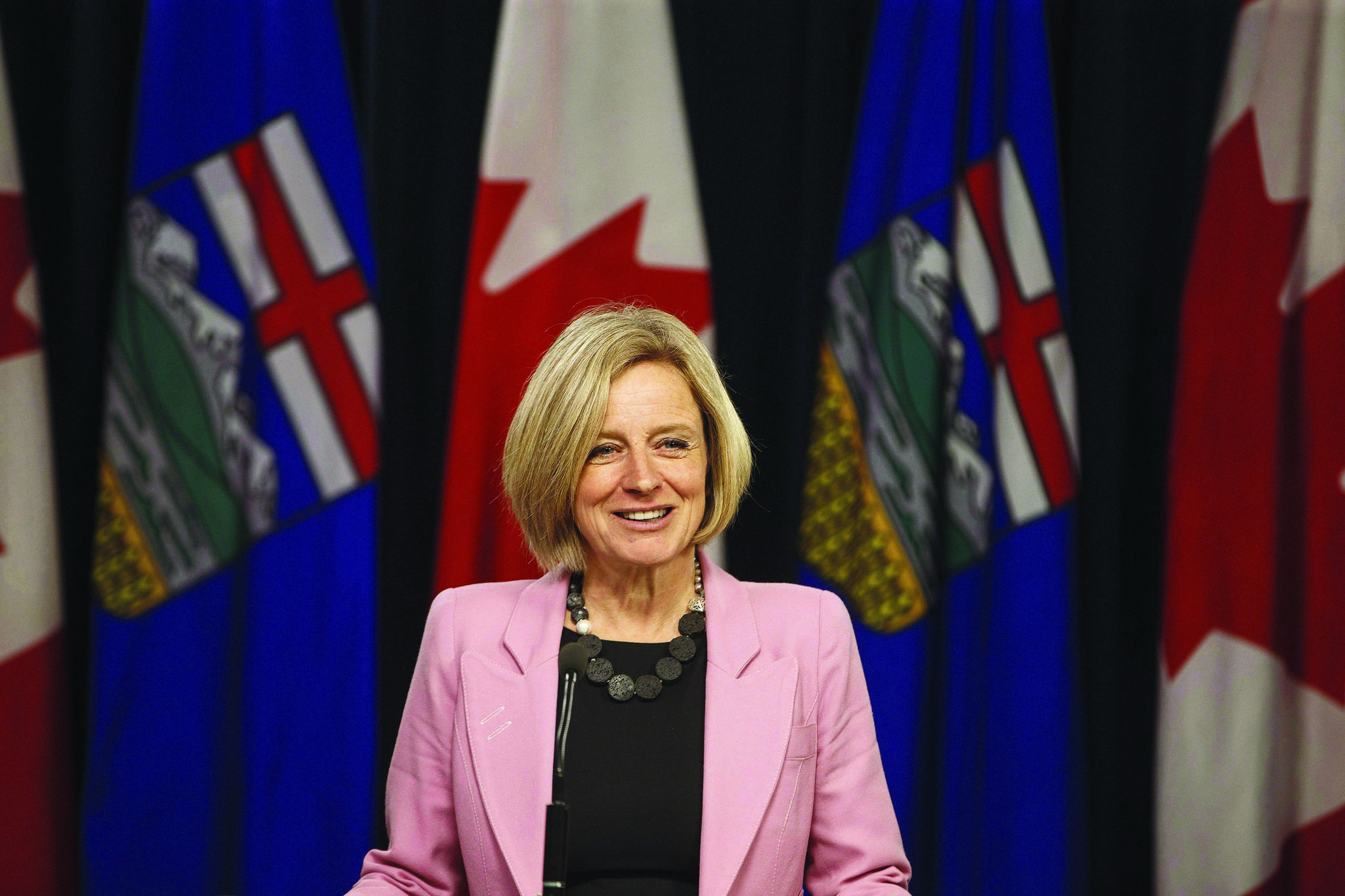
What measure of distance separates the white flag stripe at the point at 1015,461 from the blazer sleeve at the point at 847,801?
1.18 meters

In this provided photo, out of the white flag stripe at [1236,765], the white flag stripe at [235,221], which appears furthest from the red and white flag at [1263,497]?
the white flag stripe at [235,221]

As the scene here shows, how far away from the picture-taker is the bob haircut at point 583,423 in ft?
4.86

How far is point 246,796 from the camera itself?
2.41 meters

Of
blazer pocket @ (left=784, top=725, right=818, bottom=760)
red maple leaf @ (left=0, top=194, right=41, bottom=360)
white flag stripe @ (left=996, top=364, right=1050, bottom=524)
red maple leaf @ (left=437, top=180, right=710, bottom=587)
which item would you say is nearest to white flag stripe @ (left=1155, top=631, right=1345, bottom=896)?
white flag stripe @ (left=996, top=364, right=1050, bottom=524)

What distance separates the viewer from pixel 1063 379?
259 centimetres

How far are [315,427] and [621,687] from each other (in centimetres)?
126

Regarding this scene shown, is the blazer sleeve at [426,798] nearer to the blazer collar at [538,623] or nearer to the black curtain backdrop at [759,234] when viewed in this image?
the blazer collar at [538,623]

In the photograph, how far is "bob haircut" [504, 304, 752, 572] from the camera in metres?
1.48

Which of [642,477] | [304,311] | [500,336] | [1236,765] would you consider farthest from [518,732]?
[1236,765]

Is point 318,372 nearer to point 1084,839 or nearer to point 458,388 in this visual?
point 458,388

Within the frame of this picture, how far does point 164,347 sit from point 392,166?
598mm

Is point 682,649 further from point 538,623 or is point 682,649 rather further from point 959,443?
point 959,443

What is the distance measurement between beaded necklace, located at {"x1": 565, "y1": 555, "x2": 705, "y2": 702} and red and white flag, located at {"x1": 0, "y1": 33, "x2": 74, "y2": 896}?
4.72ft

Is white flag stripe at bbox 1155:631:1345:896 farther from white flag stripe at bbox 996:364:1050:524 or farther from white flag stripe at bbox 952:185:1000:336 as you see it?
white flag stripe at bbox 952:185:1000:336
